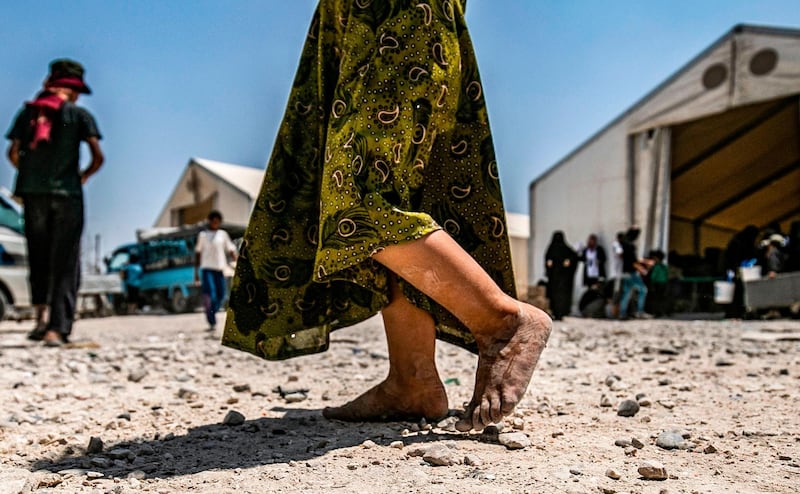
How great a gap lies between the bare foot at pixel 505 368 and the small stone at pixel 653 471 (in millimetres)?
274

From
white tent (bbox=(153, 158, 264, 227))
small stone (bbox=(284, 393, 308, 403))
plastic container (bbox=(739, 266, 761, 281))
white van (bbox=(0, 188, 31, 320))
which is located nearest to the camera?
small stone (bbox=(284, 393, 308, 403))

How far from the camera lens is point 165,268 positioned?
15.5m

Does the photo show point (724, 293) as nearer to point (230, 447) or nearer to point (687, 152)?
point (687, 152)

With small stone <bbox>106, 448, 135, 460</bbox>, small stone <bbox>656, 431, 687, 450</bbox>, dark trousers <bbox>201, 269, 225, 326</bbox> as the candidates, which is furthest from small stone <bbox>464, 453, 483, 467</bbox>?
dark trousers <bbox>201, 269, 225, 326</bbox>

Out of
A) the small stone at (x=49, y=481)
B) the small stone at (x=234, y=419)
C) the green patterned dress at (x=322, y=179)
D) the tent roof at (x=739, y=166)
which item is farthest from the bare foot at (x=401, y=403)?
the tent roof at (x=739, y=166)

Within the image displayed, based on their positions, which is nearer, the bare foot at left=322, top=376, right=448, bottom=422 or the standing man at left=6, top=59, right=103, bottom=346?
the bare foot at left=322, top=376, right=448, bottom=422

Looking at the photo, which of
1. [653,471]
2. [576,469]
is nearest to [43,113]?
[576,469]

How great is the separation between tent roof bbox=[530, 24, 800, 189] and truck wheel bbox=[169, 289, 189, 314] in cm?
806

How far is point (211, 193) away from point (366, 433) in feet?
64.1

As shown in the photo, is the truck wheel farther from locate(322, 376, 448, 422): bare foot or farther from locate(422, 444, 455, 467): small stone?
locate(422, 444, 455, 467): small stone

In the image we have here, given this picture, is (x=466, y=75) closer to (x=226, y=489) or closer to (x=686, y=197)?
(x=226, y=489)

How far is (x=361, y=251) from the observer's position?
4.56ft

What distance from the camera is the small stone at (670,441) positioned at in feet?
4.91

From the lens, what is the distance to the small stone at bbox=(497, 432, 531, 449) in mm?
1500
